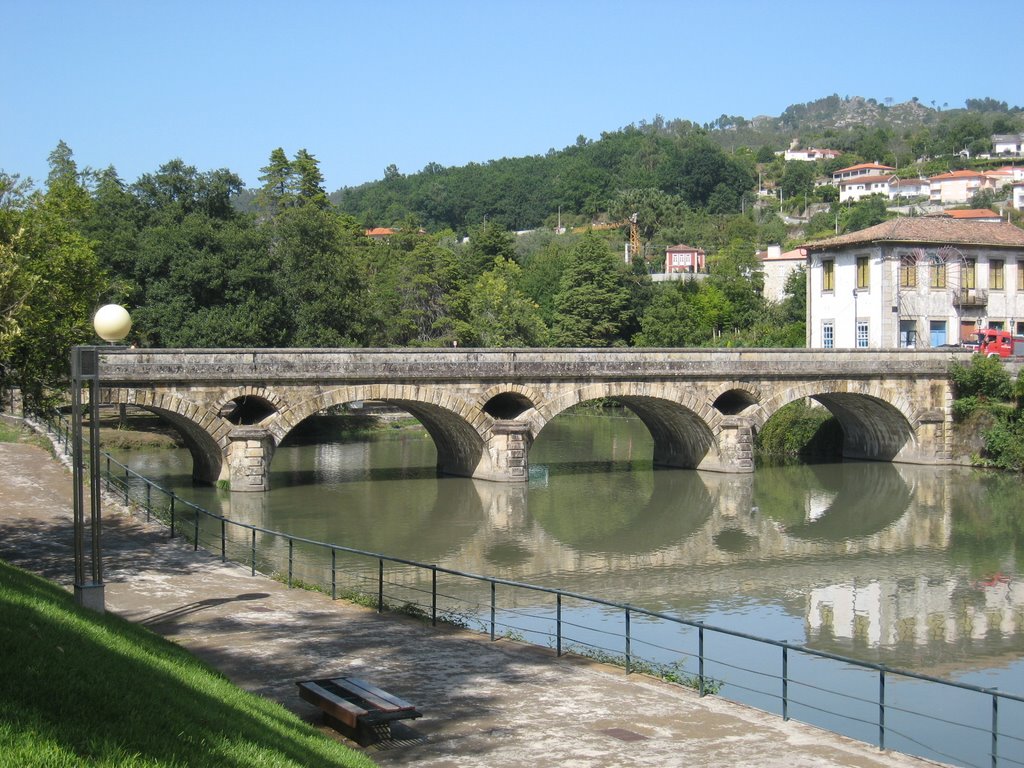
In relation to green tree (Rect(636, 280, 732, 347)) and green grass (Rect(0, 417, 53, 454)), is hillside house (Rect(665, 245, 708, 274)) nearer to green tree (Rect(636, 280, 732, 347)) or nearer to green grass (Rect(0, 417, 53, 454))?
green tree (Rect(636, 280, 732, 347))

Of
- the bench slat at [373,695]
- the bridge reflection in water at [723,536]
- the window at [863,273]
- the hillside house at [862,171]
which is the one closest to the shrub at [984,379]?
the bridge reflection in water at [723,536]

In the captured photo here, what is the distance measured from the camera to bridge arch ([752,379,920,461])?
35.9 m

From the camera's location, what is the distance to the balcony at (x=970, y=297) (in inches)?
1633

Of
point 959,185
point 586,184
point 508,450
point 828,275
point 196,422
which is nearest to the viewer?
point 196,422

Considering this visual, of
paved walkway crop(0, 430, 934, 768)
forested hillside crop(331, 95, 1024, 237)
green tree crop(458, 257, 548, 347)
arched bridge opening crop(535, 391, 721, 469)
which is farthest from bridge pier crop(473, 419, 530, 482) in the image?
forested hillside crop(331, 95, 1024, 237)

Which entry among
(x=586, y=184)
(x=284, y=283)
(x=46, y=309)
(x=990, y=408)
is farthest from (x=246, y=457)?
(x=586, y=184)

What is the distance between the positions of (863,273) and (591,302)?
79.7 feet

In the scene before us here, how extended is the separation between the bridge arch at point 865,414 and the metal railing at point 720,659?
16885 millimetres

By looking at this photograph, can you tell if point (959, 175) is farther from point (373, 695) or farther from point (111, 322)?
point (373, 695)

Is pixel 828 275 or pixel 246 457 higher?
pixel 828 275

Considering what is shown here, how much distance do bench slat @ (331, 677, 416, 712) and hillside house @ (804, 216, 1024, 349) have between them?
1329 inches

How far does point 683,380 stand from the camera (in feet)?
113

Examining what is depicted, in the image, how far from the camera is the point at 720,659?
16.0m

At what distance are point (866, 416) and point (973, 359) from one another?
13.1 ft
